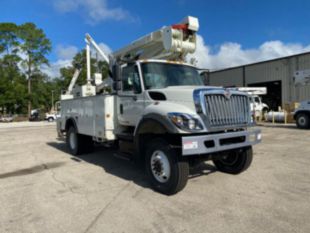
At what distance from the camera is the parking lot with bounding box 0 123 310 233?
3.51 m

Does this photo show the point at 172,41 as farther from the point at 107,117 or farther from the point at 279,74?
the point at 279,74

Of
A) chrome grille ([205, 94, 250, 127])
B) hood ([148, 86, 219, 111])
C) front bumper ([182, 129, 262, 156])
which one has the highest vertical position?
hood ([148, 86, 219, 111])

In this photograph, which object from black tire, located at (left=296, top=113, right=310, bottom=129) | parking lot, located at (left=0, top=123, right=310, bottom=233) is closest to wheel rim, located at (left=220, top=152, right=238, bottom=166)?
parking lot, located at (left=0, top=123, right=310, bottom=233)

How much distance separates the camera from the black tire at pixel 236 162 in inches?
223

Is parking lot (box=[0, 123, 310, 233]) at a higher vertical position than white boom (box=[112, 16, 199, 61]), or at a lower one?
lower

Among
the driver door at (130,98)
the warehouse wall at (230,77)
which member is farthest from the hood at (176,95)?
the warehouse wall at (230,77)

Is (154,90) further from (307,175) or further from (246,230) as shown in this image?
(307,175)

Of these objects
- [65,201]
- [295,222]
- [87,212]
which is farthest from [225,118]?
[65,201]

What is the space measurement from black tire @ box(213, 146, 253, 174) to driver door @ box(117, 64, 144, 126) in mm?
2058

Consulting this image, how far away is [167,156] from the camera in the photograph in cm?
454

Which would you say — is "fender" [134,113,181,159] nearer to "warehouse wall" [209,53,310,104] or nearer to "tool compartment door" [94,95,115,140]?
"tool compartment door" [94,95,115,140]

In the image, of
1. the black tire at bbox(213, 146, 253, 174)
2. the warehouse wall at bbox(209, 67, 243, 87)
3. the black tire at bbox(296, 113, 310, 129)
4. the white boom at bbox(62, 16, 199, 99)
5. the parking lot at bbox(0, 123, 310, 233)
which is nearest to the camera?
the parking lot at bbox(0, 123, 310, 233)

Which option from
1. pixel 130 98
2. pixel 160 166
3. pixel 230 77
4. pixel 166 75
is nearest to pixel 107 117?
pixel 130 98

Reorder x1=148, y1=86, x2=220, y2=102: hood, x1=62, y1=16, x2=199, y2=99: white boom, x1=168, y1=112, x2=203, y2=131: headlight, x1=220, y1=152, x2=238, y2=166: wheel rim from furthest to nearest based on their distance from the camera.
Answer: x1=62, y1=16, x2=199, y2=99: white boom
x1=220, y1=152, x2=238, y2=166: wheel rim
x1=148, y1=86, x2=220, y2=102: hood
x1=168, y1=112, x2=203, y2=131: headlight
